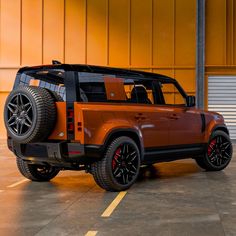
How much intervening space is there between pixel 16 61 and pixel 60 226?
13.9 metres

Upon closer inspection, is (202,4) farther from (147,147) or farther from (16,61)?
(147,147)

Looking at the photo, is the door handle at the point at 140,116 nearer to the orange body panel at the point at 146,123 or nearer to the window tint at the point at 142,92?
the orange body panel at the point at 146,123

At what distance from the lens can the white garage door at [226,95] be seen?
17.5 m

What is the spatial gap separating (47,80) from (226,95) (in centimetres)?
1208

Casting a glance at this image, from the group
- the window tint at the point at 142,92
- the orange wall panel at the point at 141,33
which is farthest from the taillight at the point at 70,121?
the orange wall panel at the point at 141,33

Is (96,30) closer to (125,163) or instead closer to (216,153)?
(216,153)

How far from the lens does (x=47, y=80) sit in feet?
22.5

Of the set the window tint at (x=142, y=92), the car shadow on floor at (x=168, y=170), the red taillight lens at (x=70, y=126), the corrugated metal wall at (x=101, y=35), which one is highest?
the corrugated metal wall at (x=101, y=35)

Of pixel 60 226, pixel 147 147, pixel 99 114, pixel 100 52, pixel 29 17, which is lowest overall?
pixel 60 226

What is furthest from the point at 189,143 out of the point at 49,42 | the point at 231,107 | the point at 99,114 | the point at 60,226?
the point at 49,42

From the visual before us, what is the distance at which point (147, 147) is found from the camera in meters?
7.62

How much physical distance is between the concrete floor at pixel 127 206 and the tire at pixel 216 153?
0.39m

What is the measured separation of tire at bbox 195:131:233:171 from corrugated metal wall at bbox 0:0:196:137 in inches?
320

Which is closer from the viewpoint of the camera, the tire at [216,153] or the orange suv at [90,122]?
the orange suv at [90,122]
